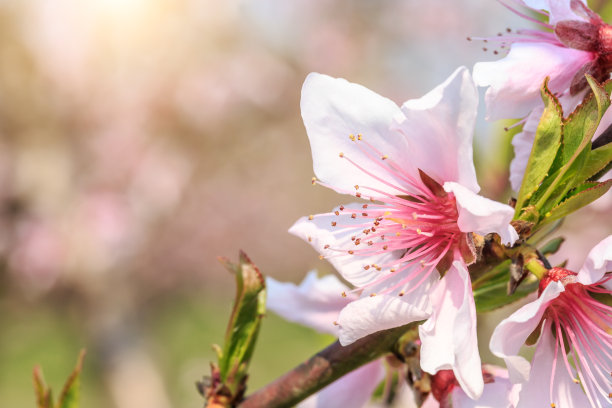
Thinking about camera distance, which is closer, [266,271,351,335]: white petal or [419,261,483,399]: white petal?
[419,261,483,399]: white petal

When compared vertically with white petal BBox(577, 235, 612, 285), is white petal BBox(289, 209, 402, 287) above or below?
above

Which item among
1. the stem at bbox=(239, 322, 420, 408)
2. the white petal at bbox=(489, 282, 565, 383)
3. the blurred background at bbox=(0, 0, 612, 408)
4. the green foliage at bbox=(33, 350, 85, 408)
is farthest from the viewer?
the blurred background at bbox=(0, 0, 612, 408)

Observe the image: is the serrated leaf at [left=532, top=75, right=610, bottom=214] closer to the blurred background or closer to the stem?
the stem

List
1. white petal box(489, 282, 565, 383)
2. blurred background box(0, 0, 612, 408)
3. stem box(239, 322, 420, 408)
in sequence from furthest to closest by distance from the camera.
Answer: blurred background box(0, 0, 612, 408), stem box(239, 322, 420, 408), white petal box(489, 282, 565, 383)

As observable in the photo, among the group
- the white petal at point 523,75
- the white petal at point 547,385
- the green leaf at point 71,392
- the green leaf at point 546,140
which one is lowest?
the white petal at point 547,385

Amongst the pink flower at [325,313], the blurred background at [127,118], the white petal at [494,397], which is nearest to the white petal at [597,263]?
the white petal at [494,397]

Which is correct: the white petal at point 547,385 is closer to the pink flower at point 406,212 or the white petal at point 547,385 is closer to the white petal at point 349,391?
the pink flower at point 406,212

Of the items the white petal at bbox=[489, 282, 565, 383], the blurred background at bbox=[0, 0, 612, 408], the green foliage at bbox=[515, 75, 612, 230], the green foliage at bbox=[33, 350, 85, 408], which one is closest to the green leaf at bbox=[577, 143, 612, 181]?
the green foliage at bbox=[515, 75, 612, 230]
